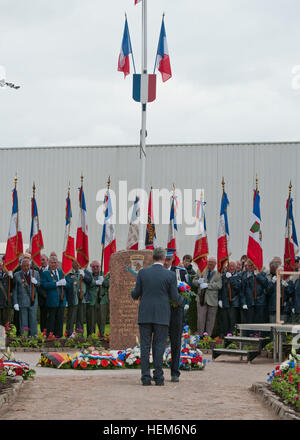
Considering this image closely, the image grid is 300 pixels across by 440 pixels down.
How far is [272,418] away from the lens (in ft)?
24.4

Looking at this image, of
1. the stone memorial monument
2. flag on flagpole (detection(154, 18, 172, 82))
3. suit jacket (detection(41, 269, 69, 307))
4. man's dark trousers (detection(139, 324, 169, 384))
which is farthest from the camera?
flag on flagpole (detection(154, 18, 172, 82))

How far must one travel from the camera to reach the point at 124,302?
1427 cm

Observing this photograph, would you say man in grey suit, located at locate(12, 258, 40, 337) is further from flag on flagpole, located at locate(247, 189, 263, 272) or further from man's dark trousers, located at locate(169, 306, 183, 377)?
man's dark trousers, located at locate(169, 306, 183, 377)

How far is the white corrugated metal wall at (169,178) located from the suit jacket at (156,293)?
64.4 feet

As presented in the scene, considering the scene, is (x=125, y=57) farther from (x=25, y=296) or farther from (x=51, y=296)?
(x=25, y=296)

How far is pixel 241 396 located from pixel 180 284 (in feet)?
6.87

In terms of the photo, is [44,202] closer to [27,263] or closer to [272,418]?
[27,263]

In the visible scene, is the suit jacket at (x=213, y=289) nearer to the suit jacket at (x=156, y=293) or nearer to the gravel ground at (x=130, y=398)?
the gravel ground at (x=130, y=398)

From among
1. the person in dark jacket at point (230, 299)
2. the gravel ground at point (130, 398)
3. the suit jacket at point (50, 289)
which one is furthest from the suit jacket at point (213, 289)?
the gravel ground at point (130, 398)

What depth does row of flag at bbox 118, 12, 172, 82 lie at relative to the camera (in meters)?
18.0

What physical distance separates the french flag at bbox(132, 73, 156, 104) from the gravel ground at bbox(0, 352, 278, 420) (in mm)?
7549

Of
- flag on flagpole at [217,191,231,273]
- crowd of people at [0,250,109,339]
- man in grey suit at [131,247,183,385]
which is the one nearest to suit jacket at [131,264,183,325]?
man in grey suit at [131,247,183,385]

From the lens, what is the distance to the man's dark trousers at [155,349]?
32.0 ft

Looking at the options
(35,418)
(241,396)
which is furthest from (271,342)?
(35,418)
